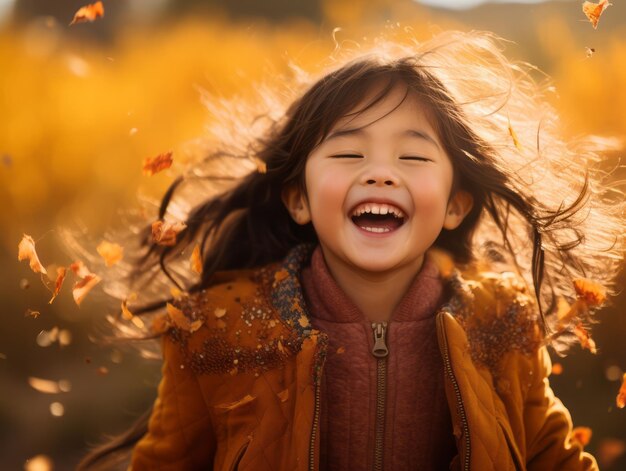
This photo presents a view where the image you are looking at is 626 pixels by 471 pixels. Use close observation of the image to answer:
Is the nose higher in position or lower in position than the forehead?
lower

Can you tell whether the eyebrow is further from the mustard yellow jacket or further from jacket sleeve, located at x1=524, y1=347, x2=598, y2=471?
jacket sleeve, located at x1=524, y1=347, x2=598, y2=471

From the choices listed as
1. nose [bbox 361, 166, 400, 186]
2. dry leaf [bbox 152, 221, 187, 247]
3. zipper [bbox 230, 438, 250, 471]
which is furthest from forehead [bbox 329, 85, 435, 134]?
zipper [bbox 230, 438, 250, 471]

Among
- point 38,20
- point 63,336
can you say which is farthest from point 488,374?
point 38,20

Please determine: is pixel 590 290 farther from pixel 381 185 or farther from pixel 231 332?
→ pixel 231 332

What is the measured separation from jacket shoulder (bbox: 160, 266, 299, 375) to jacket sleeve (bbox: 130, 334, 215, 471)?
0.05 m

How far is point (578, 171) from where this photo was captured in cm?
255

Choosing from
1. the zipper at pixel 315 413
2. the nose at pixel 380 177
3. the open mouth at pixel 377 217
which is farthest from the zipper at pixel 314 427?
the nose at pixel 380 177

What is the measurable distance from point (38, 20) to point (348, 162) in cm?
391

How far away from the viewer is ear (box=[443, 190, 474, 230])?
2398 mm

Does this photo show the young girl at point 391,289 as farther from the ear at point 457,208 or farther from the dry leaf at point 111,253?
the dry leaf at point 111,253

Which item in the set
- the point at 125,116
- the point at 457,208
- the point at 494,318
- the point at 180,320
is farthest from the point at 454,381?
the point at 125,116

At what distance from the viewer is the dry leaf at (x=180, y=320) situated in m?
2.26

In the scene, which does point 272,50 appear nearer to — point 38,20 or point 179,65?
point 179,65

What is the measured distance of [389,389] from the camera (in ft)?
7.43
